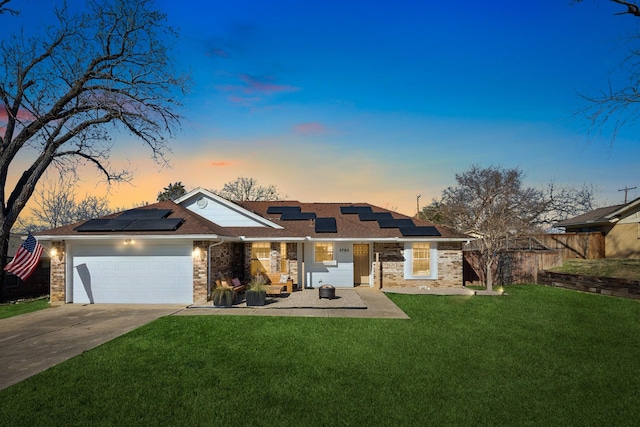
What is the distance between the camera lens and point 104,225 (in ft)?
44.8

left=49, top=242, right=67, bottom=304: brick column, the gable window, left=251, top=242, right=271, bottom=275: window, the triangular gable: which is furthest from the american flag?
the gable window

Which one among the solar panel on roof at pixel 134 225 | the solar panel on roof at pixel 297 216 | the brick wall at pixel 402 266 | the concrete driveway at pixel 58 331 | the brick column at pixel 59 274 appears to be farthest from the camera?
the solar panel on roof at pixel 297 216

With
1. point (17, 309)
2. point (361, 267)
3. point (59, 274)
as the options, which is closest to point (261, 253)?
point (361, 267)

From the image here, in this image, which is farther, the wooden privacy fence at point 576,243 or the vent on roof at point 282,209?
the wooden privacy fence at point 576,243

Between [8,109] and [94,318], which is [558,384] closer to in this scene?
[94,318]

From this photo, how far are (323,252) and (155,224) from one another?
773cm

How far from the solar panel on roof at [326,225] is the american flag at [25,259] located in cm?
1148

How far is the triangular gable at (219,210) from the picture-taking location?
665 inches

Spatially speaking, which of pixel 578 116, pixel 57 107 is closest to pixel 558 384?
pixel 578 116

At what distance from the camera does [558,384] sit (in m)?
5.75

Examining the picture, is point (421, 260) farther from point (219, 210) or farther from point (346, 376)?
point (346, 376)

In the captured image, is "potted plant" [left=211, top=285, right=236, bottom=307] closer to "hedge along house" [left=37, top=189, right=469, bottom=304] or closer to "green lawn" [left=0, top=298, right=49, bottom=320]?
"hedge along house" [left=37, top=189, right=469, bottom=304]

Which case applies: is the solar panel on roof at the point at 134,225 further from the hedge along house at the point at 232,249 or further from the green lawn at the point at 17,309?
the green lawn at the point at 17,309

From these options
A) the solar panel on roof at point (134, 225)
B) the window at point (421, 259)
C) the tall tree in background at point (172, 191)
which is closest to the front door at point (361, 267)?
the window at point (421, 259)
